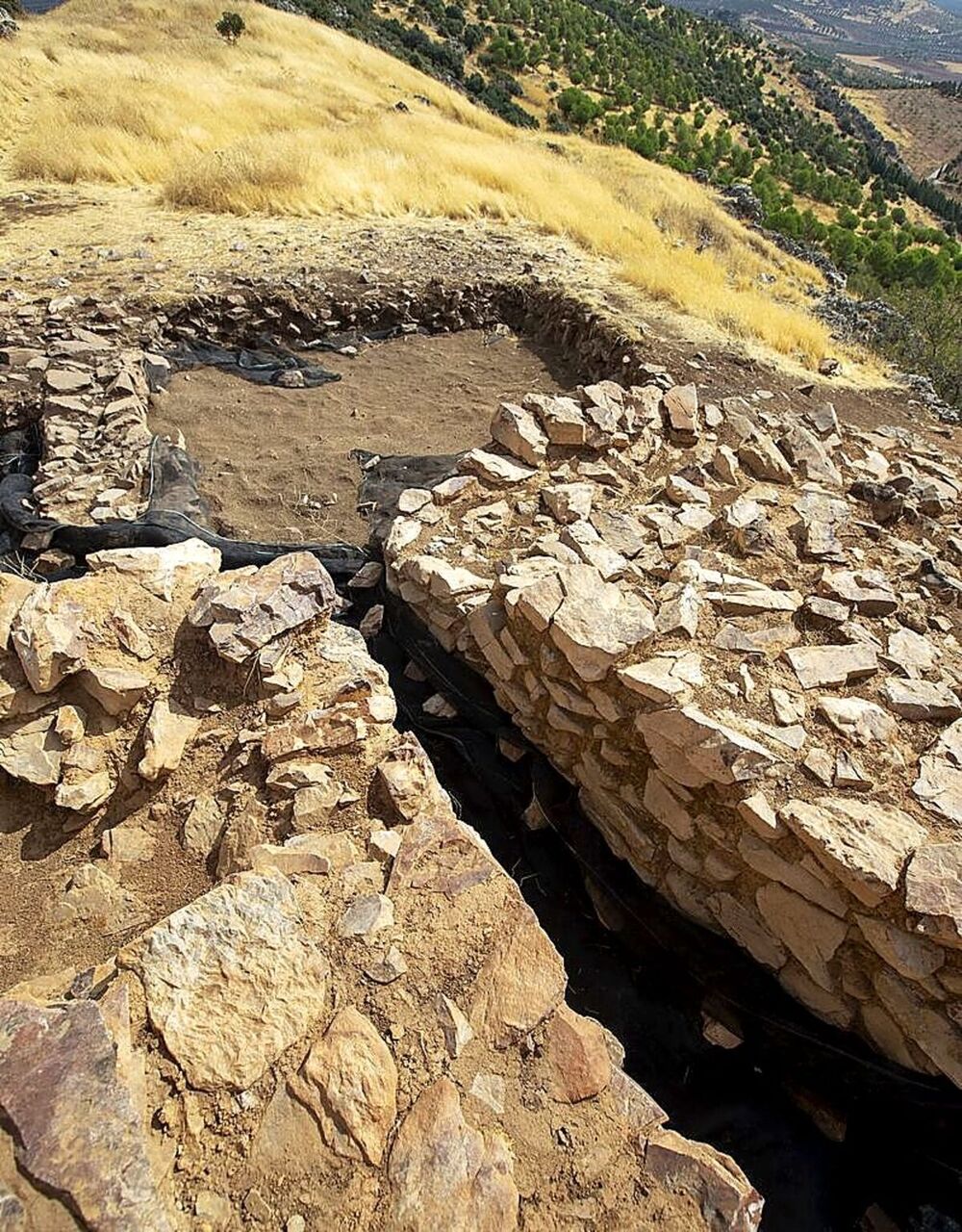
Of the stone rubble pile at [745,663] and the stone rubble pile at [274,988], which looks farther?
the stone rubble pile at [745,663]

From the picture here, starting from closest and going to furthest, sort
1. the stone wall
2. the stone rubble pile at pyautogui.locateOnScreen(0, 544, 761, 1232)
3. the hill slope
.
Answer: the stone rubble pile at pyautogui.locateOnScreen(0, 544, 761, 1232), the stone wall, the hill slope

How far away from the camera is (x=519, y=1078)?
2.32 m

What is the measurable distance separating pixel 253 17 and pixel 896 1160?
28376mm

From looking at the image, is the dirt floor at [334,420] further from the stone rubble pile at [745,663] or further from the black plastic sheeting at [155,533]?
the stone rubble pile at [745,663]

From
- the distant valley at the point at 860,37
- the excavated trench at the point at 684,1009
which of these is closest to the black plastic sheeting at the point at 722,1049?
the excavated trench at the point at 684,1009

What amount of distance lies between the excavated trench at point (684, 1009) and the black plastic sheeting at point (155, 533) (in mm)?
18

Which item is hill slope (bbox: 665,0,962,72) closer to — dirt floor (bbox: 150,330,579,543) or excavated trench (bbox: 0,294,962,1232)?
dirt floor (bbox: 150,330,579,543)

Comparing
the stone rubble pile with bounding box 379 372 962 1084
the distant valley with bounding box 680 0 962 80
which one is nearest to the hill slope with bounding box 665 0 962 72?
the distant valley with bounding box 680 0 962 80

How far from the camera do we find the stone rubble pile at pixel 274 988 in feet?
6.31

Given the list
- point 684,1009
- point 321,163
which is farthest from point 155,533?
point 321,163

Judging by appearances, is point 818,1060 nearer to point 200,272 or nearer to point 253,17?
point 200,272

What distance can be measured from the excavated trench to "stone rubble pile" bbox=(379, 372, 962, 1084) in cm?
12

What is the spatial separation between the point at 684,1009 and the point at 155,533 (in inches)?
164

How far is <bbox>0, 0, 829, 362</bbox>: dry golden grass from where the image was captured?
1041 cm
